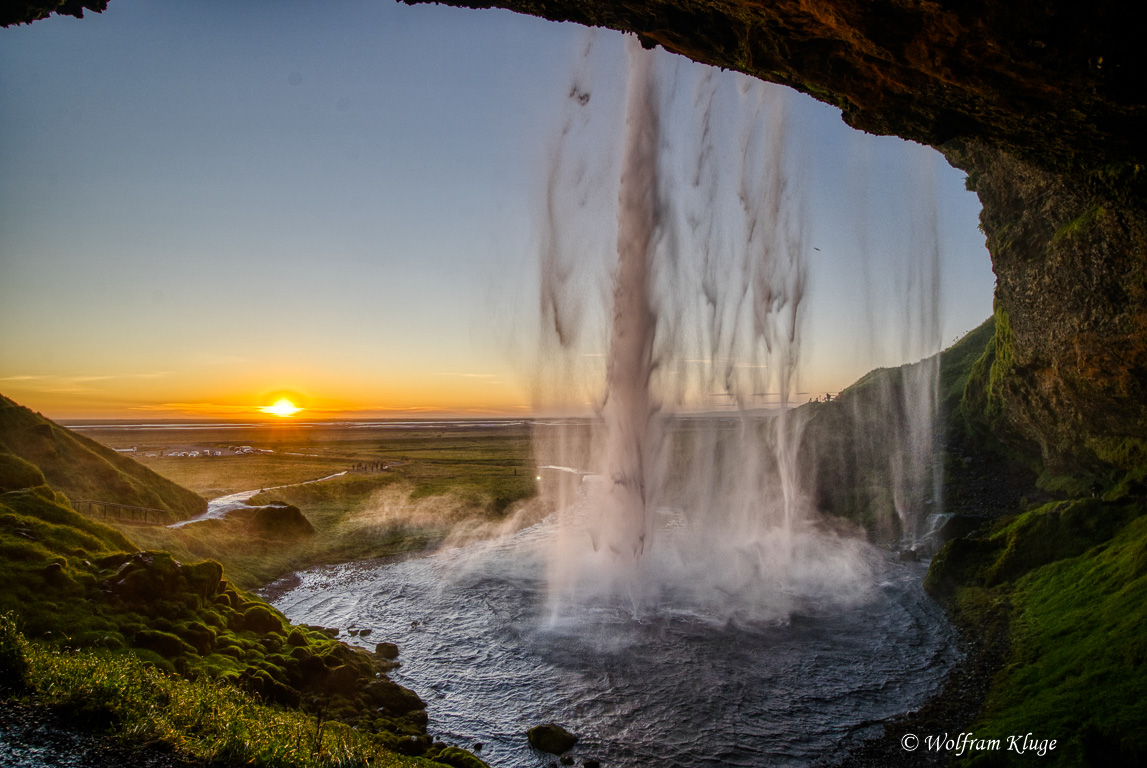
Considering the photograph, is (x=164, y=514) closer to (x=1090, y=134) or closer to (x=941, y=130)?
(x=941, y=130)

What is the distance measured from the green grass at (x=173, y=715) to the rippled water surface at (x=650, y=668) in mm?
5359

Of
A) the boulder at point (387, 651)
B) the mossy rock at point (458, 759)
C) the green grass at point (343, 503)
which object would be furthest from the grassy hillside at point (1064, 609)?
the green grass at point (343, 503)

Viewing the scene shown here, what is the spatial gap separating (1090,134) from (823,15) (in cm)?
776

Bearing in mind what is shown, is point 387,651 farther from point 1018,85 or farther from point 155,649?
point 1018,85

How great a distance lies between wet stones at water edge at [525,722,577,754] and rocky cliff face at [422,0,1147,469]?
18.6m

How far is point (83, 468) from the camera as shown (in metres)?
Result: 34.2

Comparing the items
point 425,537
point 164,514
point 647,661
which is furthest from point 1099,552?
point 164,514

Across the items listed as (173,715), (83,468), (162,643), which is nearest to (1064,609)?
(173,715)

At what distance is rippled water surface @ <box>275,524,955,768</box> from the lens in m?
15.7

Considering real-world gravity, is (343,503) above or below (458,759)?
below

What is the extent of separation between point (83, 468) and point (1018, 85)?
1848 inches

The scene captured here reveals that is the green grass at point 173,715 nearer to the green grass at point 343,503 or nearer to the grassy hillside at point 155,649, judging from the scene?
the grassy hillside at point 155,649

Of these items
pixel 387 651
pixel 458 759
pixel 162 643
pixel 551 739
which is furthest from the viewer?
pixel 387 651

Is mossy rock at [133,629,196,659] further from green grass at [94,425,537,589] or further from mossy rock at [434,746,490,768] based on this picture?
green grass at [94,425,537,589]
